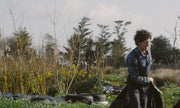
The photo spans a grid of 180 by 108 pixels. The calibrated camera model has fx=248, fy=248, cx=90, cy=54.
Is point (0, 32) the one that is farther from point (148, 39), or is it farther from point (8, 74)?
point (148, 39)

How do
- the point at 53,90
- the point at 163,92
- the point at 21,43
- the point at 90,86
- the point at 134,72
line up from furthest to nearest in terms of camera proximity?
the point at 163,92 < the point at 90,86 < the point at 53,90 < the point at 21,43 < the point at 134,72

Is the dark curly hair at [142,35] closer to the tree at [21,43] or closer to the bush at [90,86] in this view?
the tree at [21,43]

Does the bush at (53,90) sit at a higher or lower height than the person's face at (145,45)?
lower

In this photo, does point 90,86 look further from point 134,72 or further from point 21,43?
point 134,72

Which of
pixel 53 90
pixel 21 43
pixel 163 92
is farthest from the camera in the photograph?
pixel 163 92

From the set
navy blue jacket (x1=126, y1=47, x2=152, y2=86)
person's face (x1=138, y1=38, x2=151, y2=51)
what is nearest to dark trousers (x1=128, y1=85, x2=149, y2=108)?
navy blue jacket (x1=126, y1=47, x2=152, y2=86)

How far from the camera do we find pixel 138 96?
3.29 m

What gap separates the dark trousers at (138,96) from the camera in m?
3.25

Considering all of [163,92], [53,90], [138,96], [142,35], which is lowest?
[163,92]

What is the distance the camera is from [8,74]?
748cm

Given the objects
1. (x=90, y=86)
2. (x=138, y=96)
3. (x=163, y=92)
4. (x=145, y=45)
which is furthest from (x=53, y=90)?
(x=145, y=45)

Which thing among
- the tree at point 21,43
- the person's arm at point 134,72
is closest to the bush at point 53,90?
the tree at point 21,43

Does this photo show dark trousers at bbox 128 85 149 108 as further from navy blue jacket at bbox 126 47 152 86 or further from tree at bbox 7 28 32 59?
tree at bbox 7 28 32 59

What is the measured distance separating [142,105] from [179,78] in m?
8.69
